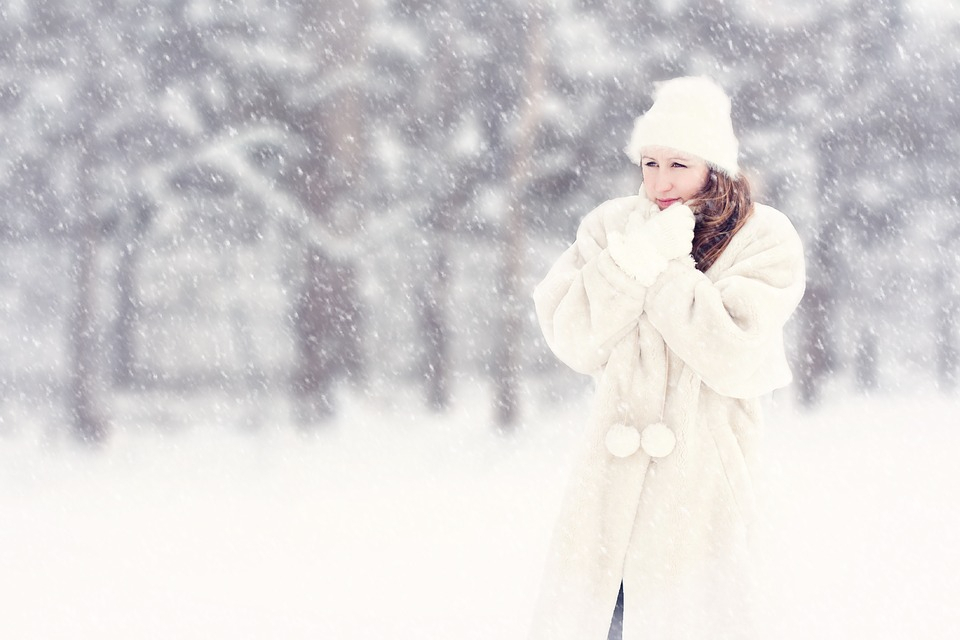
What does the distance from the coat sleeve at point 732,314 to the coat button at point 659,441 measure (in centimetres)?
17

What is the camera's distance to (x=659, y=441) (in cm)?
231

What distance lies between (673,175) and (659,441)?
28.2 inches

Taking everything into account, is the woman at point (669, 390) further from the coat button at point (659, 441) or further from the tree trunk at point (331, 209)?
Answer: the tree trunk at point (331, 209)

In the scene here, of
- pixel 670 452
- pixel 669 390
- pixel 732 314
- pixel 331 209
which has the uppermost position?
pixel 331 209

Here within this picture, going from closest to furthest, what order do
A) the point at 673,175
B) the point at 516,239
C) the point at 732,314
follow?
1. the point at 732,314
2. the point at 673,175
3. the point at 516,239

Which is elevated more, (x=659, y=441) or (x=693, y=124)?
(x=693, y=124)

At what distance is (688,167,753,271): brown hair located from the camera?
2379 millimetres

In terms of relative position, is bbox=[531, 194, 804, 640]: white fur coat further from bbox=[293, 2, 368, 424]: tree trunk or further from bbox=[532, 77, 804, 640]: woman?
bbox=[293, 2, 368, 424]: tree trunk

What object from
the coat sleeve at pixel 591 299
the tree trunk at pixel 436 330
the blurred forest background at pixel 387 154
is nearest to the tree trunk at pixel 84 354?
the blurred forest background at pixel 387 154

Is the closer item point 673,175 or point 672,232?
point 672,232

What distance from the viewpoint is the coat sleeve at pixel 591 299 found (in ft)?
7.39

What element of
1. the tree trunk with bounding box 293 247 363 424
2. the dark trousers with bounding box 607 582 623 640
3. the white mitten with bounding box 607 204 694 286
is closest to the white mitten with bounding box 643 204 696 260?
the white mitten with bounding box 607 204 694 286

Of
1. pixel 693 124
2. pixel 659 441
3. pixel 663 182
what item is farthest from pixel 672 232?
pixel 659 441

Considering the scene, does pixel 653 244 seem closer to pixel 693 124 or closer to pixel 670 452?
pixel 693 124
